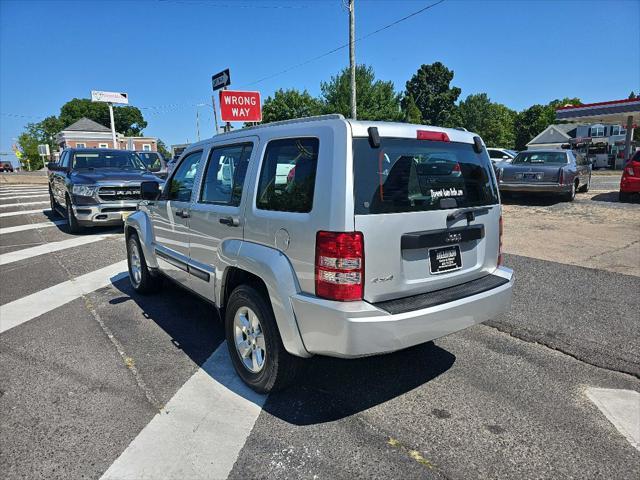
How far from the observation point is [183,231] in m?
4.06

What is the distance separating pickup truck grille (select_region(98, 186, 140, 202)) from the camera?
30.5 feet

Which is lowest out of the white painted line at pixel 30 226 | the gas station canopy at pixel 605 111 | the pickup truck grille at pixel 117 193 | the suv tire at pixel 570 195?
the white painted line at pixel 30 226

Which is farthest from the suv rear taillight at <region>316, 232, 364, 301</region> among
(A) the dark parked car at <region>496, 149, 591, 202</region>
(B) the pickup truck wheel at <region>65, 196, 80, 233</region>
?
(A) the dark parked car at <region>496, 149, 591, 202</region>

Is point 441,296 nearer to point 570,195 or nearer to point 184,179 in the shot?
point 184,179

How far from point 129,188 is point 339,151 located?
27.1 feet

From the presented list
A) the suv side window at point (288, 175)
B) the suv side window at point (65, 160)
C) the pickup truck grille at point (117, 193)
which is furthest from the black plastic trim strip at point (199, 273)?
the suv side window at point (65, 160)

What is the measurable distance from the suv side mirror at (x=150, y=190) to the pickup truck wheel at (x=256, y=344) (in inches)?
78.1

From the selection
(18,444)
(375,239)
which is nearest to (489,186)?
(375,239)

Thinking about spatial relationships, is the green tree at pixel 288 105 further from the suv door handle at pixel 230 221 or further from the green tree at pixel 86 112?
the green tree at pixel 86 112

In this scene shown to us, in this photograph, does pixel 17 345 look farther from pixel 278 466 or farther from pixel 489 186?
pixel 489 186

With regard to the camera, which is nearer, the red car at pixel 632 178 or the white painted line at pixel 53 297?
the white painted line at pixel 53 297

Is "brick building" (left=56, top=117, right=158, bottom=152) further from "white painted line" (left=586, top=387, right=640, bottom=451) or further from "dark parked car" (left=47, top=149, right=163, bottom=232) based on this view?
"white painted line" (left=586, top=387, right=640, bottom=451)

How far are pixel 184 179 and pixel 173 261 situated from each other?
0.84 meters

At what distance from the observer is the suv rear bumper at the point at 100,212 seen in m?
9.24
